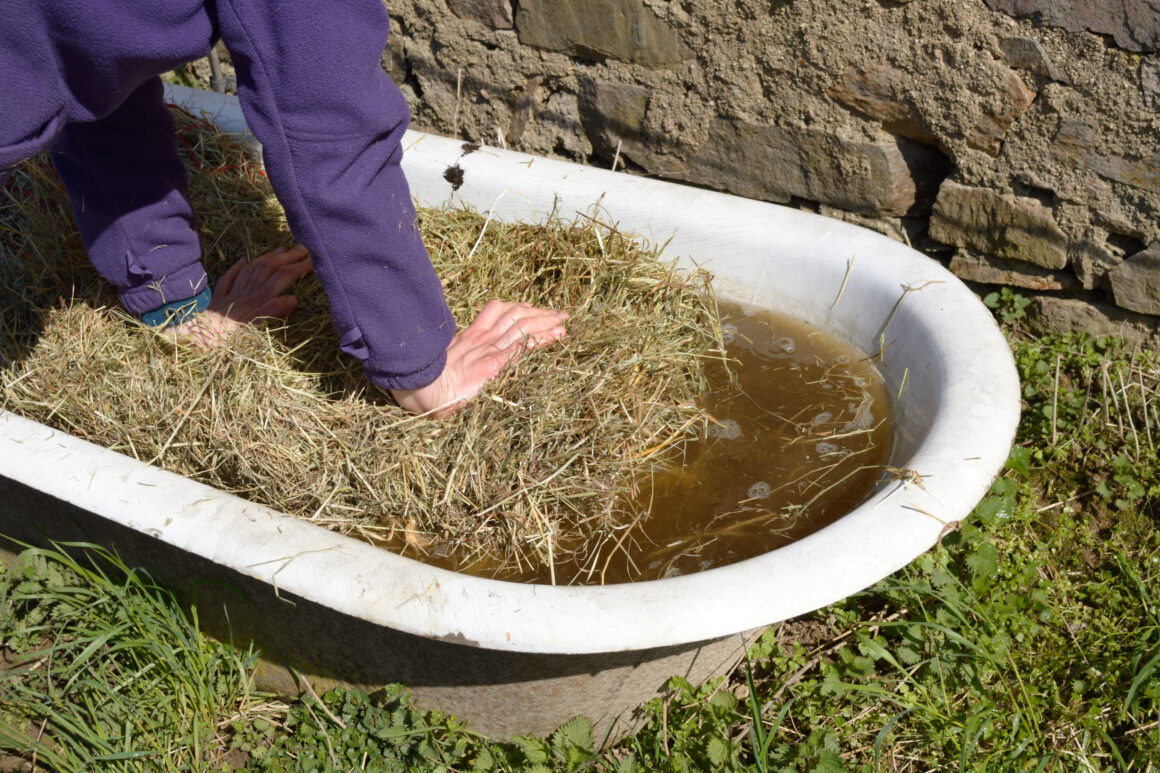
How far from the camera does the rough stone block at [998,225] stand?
6.27 feet

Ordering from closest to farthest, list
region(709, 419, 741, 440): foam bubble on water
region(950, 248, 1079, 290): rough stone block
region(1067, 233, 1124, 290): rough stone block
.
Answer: region(709, 419, 741, 440): foam bubble on water < region(1067, 233, 1124, 290): rough stone block < region(950, 248, 1079, 290): rough stone block

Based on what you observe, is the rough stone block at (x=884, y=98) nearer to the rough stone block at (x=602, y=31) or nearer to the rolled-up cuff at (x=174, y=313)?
the rough stone block at (x=602, y=31)

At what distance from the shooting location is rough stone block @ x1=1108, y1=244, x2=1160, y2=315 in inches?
72.4

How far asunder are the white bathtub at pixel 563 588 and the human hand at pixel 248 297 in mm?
394

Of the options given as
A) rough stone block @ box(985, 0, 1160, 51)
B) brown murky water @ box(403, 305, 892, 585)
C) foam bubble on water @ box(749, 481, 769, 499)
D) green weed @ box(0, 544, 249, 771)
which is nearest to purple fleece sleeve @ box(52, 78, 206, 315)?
green weed @ box(0, 544, 249, 771)

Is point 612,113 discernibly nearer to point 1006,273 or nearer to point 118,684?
point 1006,273

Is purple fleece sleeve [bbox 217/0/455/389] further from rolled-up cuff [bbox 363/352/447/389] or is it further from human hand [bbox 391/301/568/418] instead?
human hand [bbox 391/301/568/418]

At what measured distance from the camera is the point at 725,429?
1.66 metres

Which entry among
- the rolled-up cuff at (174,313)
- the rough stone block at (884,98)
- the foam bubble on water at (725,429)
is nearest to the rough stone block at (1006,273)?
the rough stone block at (884,98)

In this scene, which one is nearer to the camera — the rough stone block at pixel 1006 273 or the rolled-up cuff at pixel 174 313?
the rolled-up cuff at pixel 174 313

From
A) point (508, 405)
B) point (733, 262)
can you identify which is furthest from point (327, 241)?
point (733, 262)

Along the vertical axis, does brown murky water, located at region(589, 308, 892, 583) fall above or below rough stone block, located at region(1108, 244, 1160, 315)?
below

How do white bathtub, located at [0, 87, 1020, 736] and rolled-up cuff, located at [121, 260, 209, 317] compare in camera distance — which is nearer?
white bathtub, located at [0, 87, 1020, 736]

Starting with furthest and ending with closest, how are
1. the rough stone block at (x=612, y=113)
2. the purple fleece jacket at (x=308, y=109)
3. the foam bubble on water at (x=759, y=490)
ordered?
the rough stone block at (x=612, y=113), the foam bubble on water at (x=759, y=490), the purple fleece jacket at (x=308, y=109)
